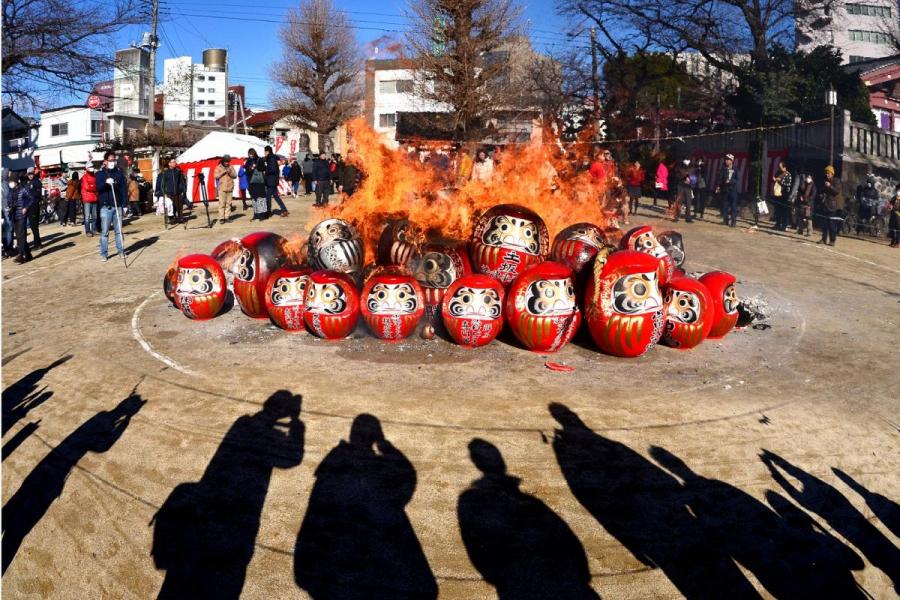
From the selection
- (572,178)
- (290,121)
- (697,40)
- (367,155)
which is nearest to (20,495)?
(367,155)

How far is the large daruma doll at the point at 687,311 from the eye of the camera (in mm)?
9891

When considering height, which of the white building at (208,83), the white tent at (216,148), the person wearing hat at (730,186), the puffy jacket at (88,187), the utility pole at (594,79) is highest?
the white building at (208,83)

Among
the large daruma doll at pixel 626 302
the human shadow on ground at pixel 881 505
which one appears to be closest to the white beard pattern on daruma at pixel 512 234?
the large daruma doll at pixel 626 302

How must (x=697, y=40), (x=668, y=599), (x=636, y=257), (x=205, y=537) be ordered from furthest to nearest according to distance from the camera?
(x=697, y=40) → (x=636, y=257) → (x=205, y=537) → (x=668, y=599)

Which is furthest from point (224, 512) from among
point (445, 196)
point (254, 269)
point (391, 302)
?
point (445, 196)

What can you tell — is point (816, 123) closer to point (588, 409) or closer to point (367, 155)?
point (367, 155)

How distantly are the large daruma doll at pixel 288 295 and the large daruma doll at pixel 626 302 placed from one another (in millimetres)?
4573

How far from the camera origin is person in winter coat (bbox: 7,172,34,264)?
54.7 ft

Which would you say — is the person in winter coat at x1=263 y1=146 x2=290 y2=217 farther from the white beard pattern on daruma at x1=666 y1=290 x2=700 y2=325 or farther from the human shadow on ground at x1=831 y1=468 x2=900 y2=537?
the human shadow on ground at x1=831 y1=468 x2=900 y2=537

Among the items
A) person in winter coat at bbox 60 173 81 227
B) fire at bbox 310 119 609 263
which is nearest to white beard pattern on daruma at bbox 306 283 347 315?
fire at bbox 310 119 609 263

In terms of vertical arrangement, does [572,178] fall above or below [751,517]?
above

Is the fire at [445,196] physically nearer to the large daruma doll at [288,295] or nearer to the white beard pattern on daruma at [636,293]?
the large daruma doll at [288,295]

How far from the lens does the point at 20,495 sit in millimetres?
5934

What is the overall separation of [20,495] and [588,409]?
5.91m
